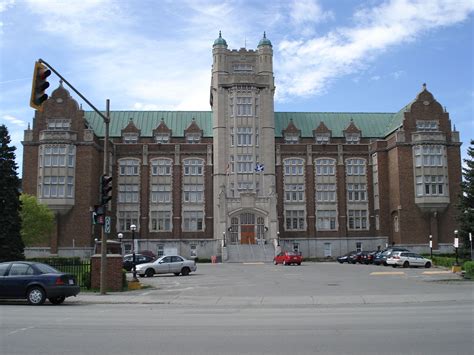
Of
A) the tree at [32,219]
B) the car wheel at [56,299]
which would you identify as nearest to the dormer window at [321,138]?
the tree at [32,219]

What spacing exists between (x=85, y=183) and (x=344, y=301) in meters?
47.9

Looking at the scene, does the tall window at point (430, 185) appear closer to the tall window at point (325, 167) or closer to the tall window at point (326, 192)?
the tall window at point (326, 192)

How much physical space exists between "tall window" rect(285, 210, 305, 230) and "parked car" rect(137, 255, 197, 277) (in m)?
32.9

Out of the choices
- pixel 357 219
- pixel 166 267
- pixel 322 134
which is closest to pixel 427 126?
→ pixel 322 134

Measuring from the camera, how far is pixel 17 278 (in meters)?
19.1

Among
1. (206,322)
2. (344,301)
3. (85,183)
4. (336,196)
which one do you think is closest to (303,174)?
(336,196)

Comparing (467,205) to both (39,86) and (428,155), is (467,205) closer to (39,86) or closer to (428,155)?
(428,155)

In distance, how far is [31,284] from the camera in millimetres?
19109

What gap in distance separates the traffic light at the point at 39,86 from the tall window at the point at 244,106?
5725 cm

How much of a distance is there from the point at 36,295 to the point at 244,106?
5528 cm

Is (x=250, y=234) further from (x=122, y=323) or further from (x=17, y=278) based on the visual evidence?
(x=122, y=323)

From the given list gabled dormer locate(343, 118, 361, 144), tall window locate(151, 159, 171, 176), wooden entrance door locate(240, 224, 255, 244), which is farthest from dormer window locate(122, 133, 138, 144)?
gabled dormer locate(343, 118, 361, 144)

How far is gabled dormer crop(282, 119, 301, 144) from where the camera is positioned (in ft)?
250

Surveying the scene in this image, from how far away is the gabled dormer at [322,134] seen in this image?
76.7 metres
